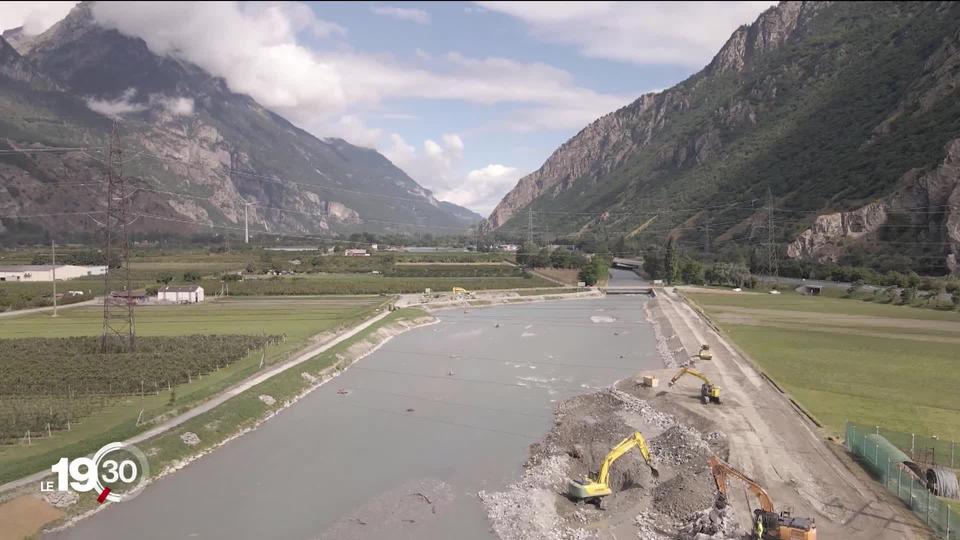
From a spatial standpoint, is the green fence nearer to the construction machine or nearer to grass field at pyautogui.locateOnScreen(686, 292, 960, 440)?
grass field at pyautogui.locateOnScreen(686, 292, 960, 440)

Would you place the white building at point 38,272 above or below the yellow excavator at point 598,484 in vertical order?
above

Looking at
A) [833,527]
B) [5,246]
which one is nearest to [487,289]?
[833,527]

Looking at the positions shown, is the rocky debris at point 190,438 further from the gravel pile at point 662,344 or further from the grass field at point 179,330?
the gravel pile at point 662,344

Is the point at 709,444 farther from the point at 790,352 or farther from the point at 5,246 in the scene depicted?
the point at 5,246

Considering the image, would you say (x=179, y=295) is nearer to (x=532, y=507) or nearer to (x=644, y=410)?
A: (x=644, y=410)

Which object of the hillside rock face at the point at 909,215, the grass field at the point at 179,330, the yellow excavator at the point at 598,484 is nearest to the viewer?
the yellow excavator at the point at 598,484

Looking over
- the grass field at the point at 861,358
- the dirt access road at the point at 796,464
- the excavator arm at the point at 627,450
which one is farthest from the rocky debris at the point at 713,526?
the grass field at the point at 861,358
